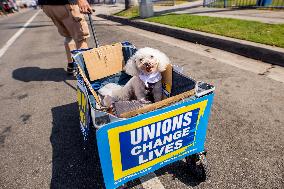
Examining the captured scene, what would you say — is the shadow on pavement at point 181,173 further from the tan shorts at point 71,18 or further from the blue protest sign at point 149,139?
the tan shorts at point 71,18

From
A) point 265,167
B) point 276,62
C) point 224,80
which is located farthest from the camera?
point 276,62

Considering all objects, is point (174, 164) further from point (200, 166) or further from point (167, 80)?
point (167, 80)

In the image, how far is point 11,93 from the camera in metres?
4.51

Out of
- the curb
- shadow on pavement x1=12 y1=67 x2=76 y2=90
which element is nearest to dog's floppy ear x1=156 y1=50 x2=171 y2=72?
shadow on pavement x1=12 y1=67 x2=76 y2=90

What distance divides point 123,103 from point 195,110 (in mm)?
783

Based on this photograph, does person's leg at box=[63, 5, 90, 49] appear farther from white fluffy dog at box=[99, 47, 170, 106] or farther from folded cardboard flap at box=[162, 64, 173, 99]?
folded cardboard flap at box=[162, 64, 173, 99]

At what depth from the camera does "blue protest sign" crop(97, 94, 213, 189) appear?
166 cm

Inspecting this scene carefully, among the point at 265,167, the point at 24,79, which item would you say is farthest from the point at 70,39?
the point at 265,167

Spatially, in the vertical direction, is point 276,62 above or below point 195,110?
below

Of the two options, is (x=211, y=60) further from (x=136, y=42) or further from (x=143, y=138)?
(x=143, y=138)

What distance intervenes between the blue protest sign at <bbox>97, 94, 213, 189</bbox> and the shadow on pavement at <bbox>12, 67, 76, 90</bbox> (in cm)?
322

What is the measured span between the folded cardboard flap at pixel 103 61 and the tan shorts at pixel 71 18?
1.35 metres

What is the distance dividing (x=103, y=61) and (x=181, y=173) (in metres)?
1.80

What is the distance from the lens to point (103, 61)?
3.28 metres
